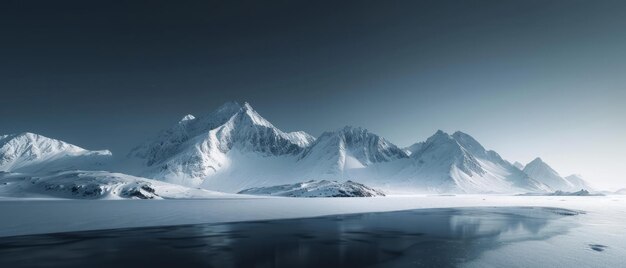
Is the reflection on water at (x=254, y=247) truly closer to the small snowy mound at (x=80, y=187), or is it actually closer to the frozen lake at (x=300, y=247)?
the frozen lake at (x=300, y=247)

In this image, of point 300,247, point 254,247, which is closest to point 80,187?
point 254,247

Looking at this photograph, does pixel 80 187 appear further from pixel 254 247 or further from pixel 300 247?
pixel 300 247

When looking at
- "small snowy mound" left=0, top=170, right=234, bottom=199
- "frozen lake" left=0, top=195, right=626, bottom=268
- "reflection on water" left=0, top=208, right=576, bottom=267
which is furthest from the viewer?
"small snowy mound" left=0, top=170, right=234, bottom=199

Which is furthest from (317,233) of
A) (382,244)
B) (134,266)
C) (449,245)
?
(134,266)

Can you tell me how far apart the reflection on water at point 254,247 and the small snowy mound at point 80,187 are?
144 m

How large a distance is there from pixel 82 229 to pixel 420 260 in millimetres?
42861

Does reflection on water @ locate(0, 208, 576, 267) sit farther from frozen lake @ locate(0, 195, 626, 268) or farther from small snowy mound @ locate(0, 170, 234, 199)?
small snowy mound @ locate(0, 170, 234, 199)

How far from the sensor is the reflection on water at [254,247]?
93.7 feet

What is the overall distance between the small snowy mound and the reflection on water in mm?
143554

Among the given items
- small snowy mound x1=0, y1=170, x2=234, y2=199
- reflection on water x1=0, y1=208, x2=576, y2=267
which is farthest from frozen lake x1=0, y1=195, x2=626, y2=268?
small snowy mound x1=0, y1=170, x2=234, y2=199

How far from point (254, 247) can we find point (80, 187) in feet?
573

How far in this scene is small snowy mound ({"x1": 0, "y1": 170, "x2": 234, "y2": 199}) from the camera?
170125mm

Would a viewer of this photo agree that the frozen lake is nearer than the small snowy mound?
Yes

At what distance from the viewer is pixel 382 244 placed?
124ft
